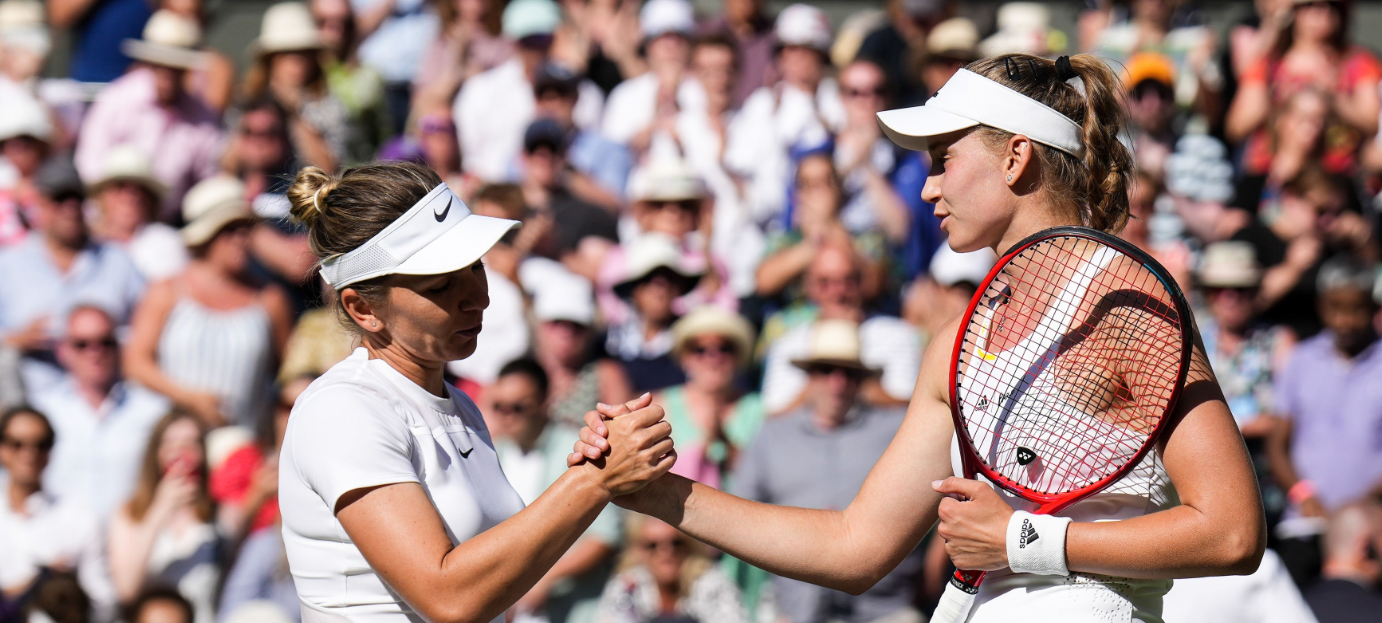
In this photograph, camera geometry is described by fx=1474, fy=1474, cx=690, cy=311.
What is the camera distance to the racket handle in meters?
2.88

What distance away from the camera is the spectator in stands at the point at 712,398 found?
6.43 meters

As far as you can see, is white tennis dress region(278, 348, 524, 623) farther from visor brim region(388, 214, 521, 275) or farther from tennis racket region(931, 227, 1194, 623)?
tennis racket region(931, 227, 1194, 623)

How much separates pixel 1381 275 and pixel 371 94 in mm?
5885

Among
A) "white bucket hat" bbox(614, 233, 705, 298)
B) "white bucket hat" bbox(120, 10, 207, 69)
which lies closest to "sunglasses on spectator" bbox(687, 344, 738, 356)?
"white bucket hat" bbox(614, 233, 705, 298)

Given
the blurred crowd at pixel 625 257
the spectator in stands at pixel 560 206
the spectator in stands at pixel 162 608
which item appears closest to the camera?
the spectator in stands at pixel 162 608

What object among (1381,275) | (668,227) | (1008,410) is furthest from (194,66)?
(1008,410)

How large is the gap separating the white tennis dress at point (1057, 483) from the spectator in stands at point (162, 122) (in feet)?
22.9

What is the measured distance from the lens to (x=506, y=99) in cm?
891

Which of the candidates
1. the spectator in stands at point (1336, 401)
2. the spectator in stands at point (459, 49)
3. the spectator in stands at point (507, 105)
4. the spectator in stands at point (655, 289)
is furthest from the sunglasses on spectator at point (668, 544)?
the spectator in stands at point (459, 49)

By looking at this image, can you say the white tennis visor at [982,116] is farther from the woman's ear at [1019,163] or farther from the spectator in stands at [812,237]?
the spectator in stands at [812,237]

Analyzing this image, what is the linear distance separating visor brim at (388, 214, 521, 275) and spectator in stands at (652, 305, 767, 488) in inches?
138

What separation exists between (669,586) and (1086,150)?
3.55 m

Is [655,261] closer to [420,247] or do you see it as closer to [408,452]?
[420,247]

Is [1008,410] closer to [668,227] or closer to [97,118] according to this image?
[668,227]
